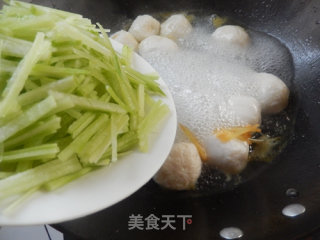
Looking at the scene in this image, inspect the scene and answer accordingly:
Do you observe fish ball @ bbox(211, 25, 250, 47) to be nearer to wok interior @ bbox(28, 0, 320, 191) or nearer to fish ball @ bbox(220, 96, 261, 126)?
wok interior @ bbox(28, 0, 320, 191)

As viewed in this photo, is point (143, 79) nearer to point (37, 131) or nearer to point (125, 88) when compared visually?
point (125, 88)

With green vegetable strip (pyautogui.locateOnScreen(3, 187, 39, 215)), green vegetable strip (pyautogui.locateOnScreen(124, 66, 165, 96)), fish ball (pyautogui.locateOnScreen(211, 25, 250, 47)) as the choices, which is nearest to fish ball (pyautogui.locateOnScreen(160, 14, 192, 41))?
fish ball (pyautogui.locateOnScreen(211, 25, 250, 47))

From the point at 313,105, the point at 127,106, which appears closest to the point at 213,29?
the point at 313,105

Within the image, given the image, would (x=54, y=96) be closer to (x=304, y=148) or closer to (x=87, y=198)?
(x=87, y=198)

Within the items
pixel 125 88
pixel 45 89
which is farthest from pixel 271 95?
pixel 45 89

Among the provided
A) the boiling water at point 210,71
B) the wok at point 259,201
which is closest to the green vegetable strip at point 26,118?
the wok at point 259,201

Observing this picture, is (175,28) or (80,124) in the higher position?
(175,28)
